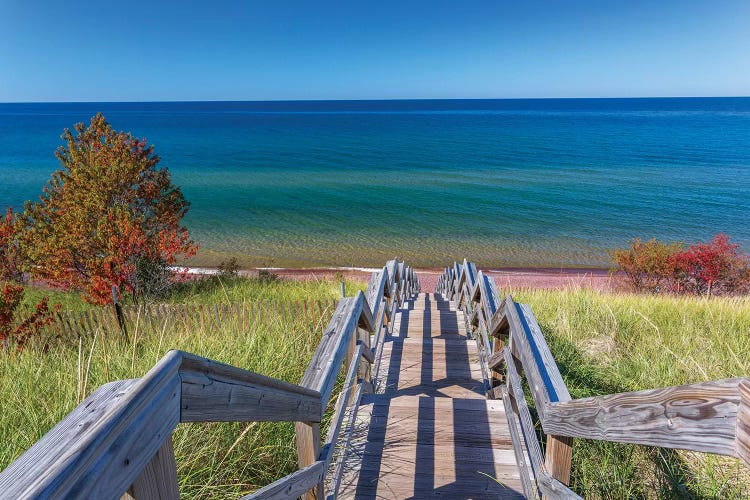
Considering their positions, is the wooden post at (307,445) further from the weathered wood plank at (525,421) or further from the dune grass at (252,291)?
the dune grass at (252,291)

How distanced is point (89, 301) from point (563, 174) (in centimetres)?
4595

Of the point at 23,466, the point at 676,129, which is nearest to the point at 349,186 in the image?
the point at 23,466

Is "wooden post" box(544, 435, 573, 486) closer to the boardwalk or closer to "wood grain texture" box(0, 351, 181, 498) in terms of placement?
the boardwalk

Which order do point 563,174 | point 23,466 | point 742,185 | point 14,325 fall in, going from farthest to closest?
point 563,174 → point 742,185 → point 14,325 → point 23,466

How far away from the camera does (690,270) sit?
17.9 m

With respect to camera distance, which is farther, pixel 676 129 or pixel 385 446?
pixel 676 129

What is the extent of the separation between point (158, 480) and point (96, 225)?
15161 mm

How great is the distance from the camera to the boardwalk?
3.09 m

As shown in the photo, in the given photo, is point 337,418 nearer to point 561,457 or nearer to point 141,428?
point 561,457

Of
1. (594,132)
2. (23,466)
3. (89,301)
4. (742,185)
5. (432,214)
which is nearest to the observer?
(23,466)

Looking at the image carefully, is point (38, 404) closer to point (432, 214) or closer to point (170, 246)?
point (170, 246)

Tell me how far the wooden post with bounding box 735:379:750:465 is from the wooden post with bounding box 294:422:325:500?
171cm

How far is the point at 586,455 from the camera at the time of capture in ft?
11.2

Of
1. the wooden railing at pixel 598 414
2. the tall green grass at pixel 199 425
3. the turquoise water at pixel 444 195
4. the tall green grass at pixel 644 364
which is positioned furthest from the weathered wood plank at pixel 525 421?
the turquoise water at pixel 444 195
